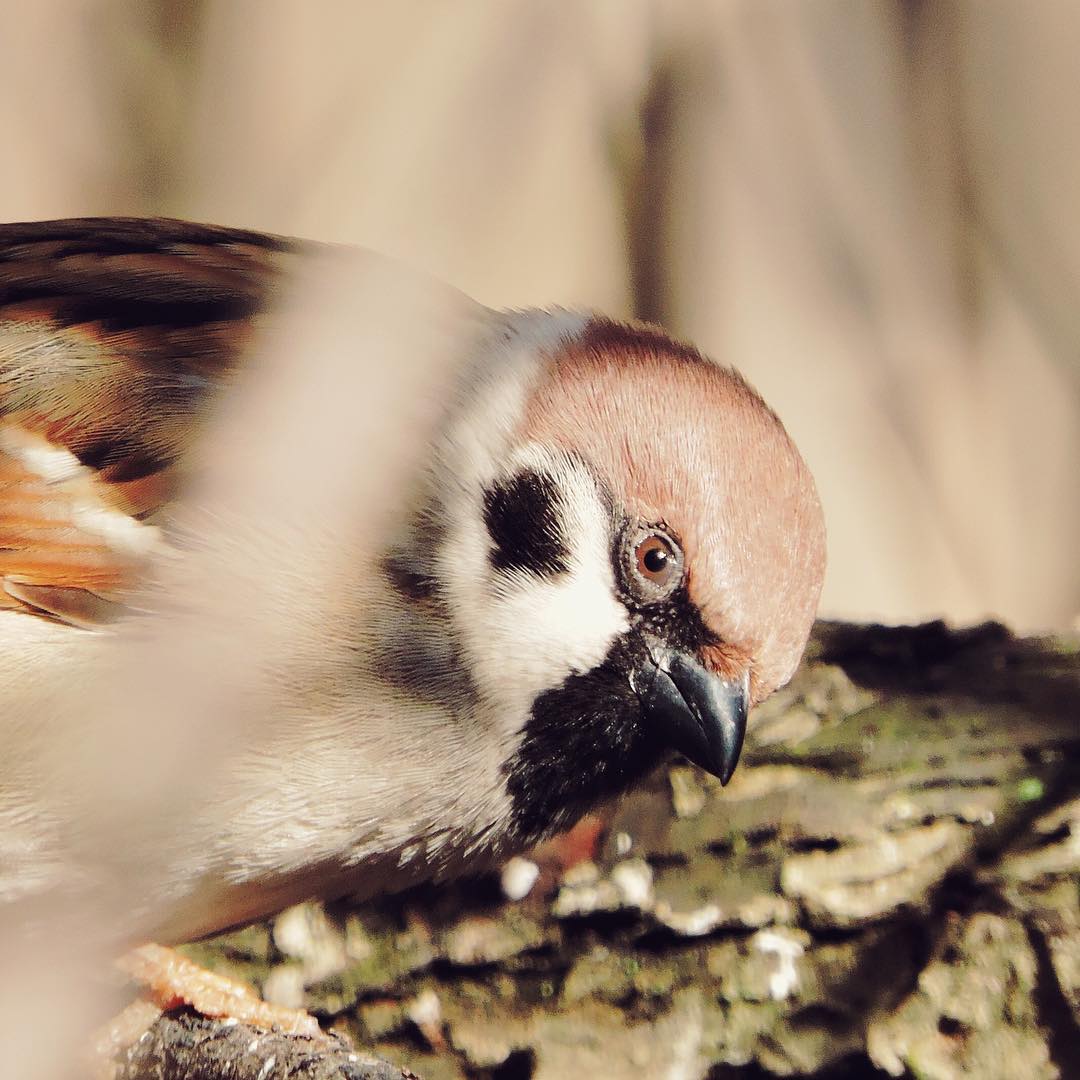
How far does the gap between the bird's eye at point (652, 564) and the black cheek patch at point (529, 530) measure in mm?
107


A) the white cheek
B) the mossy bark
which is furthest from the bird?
the mossy bark

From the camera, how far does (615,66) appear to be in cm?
241

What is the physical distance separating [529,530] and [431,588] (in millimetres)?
181

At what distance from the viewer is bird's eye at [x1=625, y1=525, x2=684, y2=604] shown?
2.00 metres

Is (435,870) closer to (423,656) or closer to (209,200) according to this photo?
(423,656)

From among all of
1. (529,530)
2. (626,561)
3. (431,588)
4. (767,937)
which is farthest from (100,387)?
(767,937)

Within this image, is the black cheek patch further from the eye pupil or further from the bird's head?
the eye pupil

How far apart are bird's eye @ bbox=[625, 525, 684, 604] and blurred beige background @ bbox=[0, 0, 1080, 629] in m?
0.72

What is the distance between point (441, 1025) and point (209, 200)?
1755 mm

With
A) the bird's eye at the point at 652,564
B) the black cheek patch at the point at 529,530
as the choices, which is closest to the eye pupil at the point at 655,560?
the bird's eye at the point at 652,564

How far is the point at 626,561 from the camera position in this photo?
202cm

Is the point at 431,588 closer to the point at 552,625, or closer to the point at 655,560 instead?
the point at 552,625

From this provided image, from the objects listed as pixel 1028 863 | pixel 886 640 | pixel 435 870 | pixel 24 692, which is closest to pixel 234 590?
pixel 24 692

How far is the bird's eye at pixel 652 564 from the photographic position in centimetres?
200
